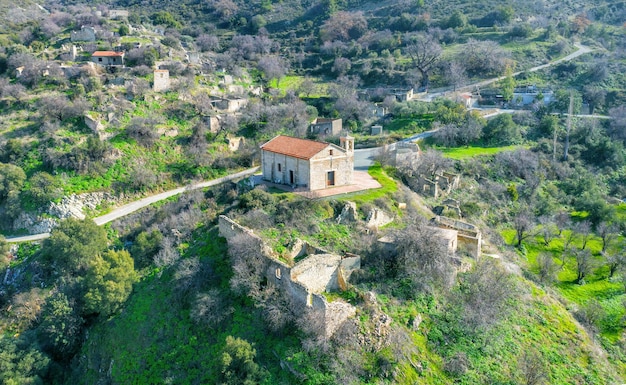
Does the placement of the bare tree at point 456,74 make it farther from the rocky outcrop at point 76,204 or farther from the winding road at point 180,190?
the rocky outcrop at point 76,204

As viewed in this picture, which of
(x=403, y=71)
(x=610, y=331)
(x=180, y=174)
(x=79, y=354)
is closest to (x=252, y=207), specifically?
(x=79, y=354)

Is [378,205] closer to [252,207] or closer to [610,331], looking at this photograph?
[252,207]

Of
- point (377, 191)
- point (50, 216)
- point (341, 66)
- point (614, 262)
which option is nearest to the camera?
point (614, 262)

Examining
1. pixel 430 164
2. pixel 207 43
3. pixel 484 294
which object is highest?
pixel 207 43

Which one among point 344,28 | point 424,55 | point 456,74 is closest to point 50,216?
point 456,74

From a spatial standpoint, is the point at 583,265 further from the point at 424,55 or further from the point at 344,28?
the point at 344,28

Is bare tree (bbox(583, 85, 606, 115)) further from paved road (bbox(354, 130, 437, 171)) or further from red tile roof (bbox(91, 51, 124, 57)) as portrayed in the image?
red tile roof (bbox(91, 51, 124, 57))

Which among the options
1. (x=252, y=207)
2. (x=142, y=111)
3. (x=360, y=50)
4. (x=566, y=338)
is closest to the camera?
(x=566, y=338)
